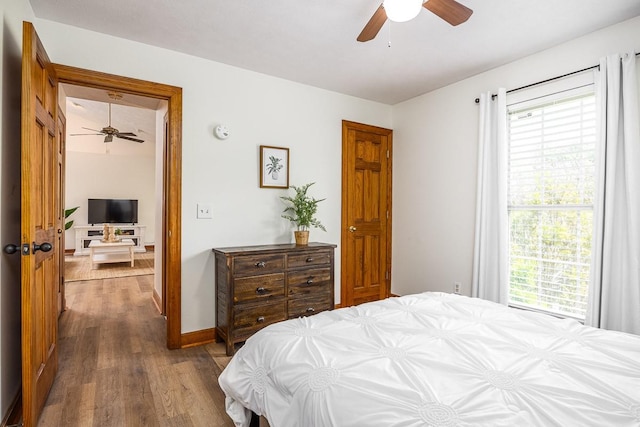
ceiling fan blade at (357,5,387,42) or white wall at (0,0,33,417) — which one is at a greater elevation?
ceiling fan blade at (357,5,387,42)

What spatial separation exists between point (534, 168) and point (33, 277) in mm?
3615

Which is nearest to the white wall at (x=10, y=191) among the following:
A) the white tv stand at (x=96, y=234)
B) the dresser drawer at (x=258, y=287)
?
the dresser drawer at (x=258, y=287)

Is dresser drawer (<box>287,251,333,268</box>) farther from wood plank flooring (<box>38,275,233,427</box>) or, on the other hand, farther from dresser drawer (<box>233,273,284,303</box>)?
wood plank flooring (<box>38,275,233,427</box>)

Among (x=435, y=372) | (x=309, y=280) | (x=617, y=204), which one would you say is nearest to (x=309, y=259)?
A: (x=309, y=280)

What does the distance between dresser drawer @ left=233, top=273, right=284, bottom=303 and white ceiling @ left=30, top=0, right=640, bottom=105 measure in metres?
1.95

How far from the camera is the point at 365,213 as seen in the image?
4188 millimetres

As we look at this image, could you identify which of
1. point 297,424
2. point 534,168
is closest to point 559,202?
point 534,168

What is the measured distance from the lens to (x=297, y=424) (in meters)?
1.14

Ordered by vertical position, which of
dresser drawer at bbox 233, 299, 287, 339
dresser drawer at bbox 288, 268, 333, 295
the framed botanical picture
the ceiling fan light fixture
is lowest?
dresser drawer at bbox 233, 299, 287, 339

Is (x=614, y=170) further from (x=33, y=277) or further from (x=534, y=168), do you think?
(x=33, y=277)

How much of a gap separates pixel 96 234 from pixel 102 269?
257 centimetres

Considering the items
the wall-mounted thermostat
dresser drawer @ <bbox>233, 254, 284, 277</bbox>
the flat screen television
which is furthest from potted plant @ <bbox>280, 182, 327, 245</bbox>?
the flat screen television

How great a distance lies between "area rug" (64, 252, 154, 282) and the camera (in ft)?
19.1

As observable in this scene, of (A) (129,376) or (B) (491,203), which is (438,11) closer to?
(B) (491,203)
